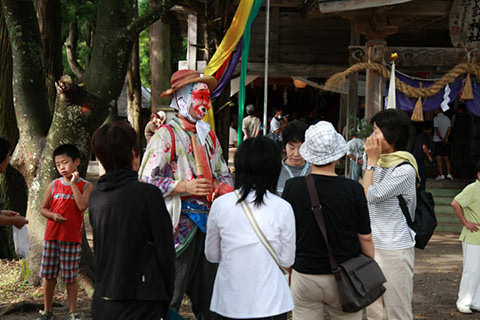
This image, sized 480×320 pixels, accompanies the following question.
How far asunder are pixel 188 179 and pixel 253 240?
107 centimetres

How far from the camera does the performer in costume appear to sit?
3.68 meters

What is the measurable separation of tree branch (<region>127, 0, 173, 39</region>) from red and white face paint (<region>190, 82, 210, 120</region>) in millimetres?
1408

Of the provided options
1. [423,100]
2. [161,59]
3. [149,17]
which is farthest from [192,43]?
[149,17]

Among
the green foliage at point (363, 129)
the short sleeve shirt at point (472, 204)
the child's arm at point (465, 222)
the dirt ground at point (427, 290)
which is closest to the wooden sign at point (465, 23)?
the green foliage at point (363, 129)

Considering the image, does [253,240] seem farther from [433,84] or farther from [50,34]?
[433,84]

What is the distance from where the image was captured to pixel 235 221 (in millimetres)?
2863

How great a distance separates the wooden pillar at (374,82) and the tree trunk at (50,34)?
5.76m

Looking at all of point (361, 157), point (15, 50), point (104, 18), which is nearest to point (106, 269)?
point (104, 18)

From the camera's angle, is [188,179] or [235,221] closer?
[235,221]

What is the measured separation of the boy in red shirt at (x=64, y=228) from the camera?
4.82 m

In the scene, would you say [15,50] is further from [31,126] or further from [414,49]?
[414,49]

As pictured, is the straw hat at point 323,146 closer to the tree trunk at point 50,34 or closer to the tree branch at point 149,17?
the tree branch at point 149,17

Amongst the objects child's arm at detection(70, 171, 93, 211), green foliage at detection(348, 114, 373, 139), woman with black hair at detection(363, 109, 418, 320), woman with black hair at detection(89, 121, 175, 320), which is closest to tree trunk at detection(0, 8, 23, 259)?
child's arm at detection(70, 171, 93, 211)

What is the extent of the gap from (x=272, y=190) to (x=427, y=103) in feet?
29.1
